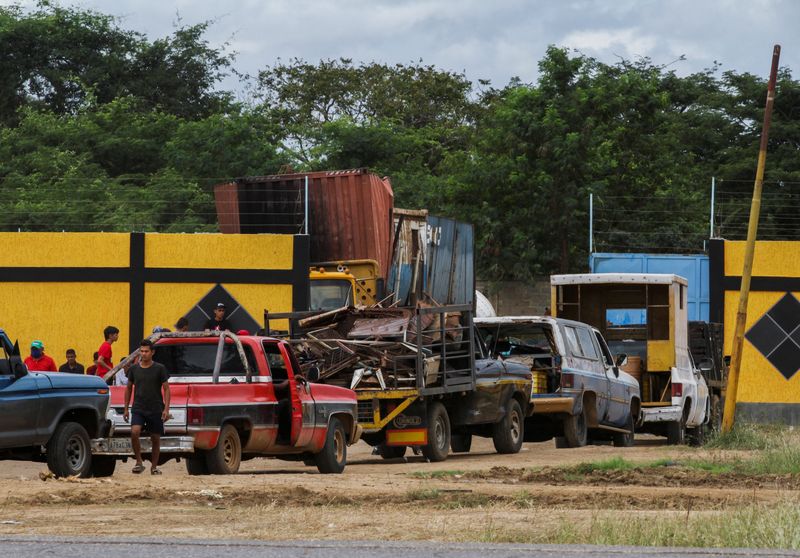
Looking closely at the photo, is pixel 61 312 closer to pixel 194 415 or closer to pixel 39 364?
pixel 39 364

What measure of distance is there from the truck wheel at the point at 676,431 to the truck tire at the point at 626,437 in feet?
2.50

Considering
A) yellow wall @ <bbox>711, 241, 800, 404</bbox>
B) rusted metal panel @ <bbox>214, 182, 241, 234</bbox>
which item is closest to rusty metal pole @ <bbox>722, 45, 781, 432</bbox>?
yellow wall @ <bbox>711, 241, 800, 404</bbox>

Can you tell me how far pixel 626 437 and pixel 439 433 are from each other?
5.62 m

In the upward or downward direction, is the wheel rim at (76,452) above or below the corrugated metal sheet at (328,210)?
below

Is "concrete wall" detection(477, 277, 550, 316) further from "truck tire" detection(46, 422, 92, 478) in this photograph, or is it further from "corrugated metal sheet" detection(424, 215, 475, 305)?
"truck tire" detection(46, 422, 92, 478)

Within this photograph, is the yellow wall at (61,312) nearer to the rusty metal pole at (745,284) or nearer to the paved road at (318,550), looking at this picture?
the rusty metal pole at (745,284)

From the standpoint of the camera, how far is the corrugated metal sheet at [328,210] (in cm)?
2753

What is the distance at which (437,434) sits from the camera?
20.6 m

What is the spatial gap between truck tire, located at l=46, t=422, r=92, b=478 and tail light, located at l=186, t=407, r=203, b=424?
1.13 meters

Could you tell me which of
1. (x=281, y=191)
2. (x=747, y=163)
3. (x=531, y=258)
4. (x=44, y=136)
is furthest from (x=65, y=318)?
(x=747, y=163)

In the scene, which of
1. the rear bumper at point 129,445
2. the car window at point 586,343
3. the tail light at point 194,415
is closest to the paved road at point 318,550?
the rear bumper at point 129,445

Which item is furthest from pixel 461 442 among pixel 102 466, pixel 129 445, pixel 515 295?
pixel 515 295

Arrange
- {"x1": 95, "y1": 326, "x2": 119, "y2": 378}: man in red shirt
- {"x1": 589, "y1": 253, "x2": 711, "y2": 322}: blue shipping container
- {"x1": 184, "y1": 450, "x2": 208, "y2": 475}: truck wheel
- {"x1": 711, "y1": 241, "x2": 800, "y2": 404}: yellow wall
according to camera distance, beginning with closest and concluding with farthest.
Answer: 1. {"x1": 184, "y1": 450, "x2": 208, "y2": 475}: truck wheel
2. {"x1": 95, "y1": 326, "x2": 119, "y2": 378}: man in red shirt
3. {"x1": 711, "y1": 241, "x2": 800, "y2": 404}: yellow wall
4. {"x1": 589, "y1": 253, "x2": 711, "y2": 322}: blue shipping container

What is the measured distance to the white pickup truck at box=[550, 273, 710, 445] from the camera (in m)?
25.7
